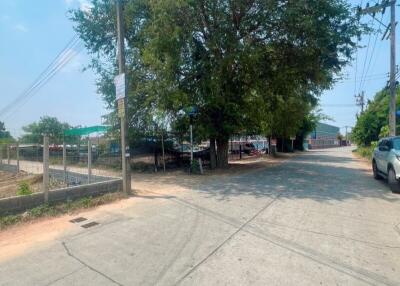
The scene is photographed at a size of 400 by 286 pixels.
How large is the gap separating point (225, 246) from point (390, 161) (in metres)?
8.02

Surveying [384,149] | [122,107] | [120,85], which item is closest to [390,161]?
[384,149]

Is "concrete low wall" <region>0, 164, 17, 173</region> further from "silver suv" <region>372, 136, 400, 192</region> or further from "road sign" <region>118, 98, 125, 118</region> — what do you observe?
"silver suv" <region>372, 136, 400, 192</region>

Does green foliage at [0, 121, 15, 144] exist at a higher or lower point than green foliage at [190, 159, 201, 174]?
higher

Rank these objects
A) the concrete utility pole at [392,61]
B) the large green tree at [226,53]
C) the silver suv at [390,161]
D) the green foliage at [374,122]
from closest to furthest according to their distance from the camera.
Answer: the silver suv at [390,161], the large green tree at [226,53], the concrete utility pole at [392,61], the green foliage at [374,122]

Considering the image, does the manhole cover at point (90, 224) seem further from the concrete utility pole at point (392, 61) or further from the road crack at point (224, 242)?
the concrete utility pole at point (392, 61)

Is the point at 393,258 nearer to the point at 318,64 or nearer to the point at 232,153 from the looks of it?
the point at 318,64

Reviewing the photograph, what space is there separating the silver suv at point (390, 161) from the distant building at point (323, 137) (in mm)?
53411

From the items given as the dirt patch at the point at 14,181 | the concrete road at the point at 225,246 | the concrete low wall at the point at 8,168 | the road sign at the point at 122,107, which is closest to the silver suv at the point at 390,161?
the concrete road at the point at 225,246

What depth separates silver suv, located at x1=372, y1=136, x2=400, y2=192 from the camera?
32.1 feet

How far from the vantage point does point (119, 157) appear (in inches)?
540

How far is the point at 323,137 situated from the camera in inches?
3465

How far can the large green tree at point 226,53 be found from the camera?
1270 cm

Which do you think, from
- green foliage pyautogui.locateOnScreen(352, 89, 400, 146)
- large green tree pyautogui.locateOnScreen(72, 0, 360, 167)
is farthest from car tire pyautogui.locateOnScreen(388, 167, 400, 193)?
green foliage pyautogui.locateOnScreen(352, 89, 400, 146)

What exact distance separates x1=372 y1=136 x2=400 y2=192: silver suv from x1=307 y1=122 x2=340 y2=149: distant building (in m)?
53.4
